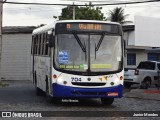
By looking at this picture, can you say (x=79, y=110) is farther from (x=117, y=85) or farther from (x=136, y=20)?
(x=136, y=20)

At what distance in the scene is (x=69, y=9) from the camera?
67062mm

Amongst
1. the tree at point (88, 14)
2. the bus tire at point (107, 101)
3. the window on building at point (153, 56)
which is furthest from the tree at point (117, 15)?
the bus tire at point (107, 101)

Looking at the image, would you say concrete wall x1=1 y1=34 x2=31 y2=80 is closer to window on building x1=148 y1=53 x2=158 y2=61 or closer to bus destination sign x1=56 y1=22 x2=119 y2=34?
window on building x1=148 y1=53 x2=158 y2=61

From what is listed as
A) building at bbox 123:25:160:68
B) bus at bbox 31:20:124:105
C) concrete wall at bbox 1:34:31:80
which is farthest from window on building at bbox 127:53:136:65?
bus at bbox 31:20:124:105

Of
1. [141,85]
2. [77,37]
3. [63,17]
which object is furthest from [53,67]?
[63,17]

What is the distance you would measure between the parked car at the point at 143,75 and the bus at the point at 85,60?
1135 centimetres

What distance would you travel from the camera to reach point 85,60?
1655cm

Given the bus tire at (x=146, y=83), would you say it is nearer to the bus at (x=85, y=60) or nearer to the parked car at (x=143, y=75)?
the parked car at (x=143, y=75)

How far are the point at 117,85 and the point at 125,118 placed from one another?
10.7ft

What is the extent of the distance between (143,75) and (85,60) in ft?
41.4

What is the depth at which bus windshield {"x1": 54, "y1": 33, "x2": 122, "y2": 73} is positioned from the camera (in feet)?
54.2

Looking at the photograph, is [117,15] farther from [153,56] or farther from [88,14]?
[153,56]

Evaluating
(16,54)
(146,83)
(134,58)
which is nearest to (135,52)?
(134,58)

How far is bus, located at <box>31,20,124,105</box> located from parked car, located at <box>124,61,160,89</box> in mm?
11348
